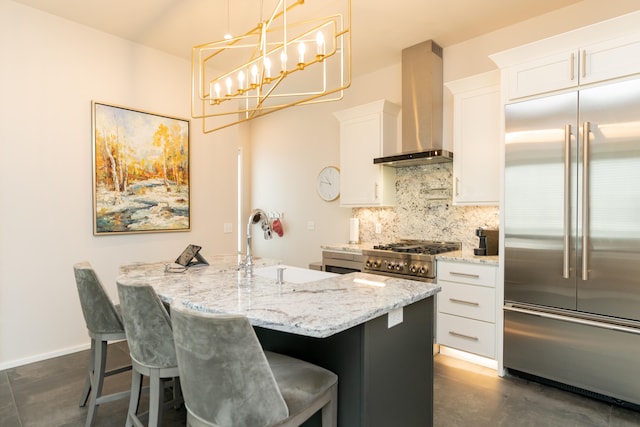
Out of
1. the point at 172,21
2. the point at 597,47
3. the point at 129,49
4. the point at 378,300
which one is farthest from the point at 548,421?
the point at 129,49

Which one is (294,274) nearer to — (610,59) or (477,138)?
(477,138)

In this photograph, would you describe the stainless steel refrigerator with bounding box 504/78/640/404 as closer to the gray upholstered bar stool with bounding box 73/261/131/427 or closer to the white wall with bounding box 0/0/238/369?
the gray upholstered bar stool with bounding box 73/261/131/427

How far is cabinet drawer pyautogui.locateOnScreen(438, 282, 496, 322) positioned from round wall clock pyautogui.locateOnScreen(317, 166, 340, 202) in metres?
2.14

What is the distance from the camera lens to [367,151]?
4.16m

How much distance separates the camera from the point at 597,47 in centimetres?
247

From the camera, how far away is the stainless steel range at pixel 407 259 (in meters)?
3.28

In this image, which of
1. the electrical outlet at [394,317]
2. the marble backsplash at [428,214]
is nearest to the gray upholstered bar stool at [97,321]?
the electrical outlet at [394,317]

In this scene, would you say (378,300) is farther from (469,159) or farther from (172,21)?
(172,21)

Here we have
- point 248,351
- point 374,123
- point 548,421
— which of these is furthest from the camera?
point 374,123

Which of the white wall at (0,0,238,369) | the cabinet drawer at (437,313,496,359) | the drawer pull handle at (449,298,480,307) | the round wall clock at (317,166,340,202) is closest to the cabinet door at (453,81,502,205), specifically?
the drawer pull handle at (449,298,480,307)

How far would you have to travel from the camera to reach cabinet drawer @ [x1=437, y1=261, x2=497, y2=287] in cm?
300

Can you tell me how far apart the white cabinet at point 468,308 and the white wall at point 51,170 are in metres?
3.12

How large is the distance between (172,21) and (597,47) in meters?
3.52

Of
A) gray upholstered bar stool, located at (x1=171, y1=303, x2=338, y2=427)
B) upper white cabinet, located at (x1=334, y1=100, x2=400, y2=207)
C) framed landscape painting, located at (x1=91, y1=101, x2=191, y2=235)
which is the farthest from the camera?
upper white cabinet, located at (x1=334, y1=100, x2=400, y2=207)
